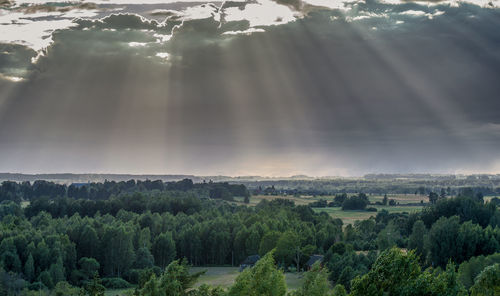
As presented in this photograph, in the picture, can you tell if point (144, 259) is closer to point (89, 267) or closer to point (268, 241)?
point (89, 267)

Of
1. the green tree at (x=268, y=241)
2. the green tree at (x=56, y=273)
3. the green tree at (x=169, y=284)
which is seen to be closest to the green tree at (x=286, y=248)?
the green tree at (x=268, y=241)

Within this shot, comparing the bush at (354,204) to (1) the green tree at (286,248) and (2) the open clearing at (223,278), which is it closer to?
(2) the open clearing at (223,278)

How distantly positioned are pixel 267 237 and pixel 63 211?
6785 centimetres

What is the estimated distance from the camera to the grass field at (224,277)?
80625 millimetres

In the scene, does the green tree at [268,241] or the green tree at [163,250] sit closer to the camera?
the green tree at [268,241]

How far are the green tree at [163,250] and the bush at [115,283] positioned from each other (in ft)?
50.2

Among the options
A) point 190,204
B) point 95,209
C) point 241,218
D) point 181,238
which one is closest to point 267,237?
point 181,238

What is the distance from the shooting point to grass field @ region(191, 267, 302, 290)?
80.6 meters

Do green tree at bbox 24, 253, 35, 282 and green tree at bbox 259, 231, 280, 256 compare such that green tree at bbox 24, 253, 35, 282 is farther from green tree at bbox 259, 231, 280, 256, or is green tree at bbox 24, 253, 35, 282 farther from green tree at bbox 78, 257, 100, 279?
green tree at bbox 259, 231, 280, 256

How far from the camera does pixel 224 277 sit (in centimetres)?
9019

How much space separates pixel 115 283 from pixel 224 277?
56.8ft

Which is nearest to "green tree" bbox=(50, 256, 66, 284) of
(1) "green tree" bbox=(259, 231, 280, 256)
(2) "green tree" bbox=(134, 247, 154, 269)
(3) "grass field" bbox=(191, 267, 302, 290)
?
(2) "green tree" bbox=(134, 247, 154, 269)

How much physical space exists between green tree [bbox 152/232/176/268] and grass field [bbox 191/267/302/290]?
5.13 metres

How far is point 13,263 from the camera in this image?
278ft
